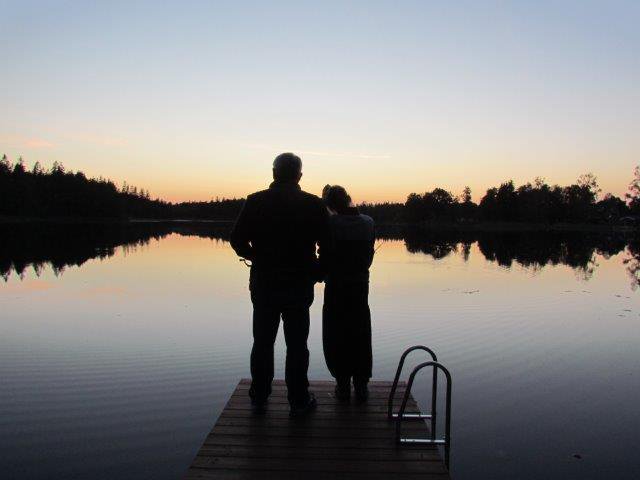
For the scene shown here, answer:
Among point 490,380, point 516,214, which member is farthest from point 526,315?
point 516,214

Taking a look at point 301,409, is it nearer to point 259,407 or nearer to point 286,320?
point 259,407

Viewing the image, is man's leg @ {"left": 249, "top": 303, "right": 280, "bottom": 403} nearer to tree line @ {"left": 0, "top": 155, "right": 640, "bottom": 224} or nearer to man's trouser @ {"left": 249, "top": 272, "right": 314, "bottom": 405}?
man's trouser @ {"left": 249, "top": 272, "right": 314, "bottom": 405}

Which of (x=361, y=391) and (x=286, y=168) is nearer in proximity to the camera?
(x=286, y=168)

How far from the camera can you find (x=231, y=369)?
371 inches

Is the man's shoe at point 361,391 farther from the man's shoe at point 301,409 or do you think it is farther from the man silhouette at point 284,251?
the man silhouette at point 284,251

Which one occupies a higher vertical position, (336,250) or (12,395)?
(336,250)

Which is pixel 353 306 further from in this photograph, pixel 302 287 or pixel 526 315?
pixel 526 315

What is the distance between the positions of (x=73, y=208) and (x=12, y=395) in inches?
4817

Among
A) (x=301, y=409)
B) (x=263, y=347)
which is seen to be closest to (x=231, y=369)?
(x=301, y=409)

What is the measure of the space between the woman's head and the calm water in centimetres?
324

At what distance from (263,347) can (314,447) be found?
3.32 ft

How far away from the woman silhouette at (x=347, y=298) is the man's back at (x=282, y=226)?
0.65m

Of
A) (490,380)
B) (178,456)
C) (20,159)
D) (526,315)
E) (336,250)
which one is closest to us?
(336,250)

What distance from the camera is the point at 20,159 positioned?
11675 cm
